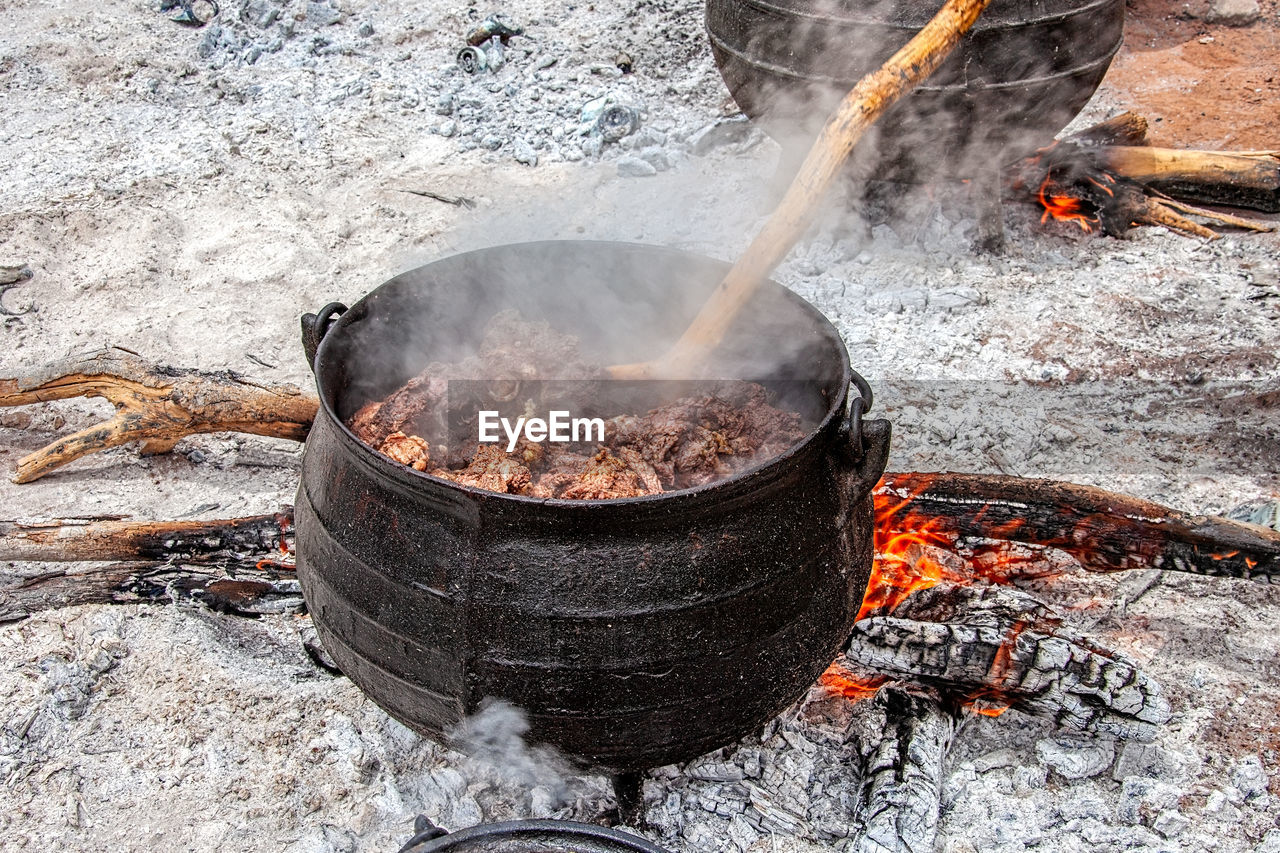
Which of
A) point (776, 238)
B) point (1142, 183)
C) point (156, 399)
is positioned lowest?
point (156, 399)

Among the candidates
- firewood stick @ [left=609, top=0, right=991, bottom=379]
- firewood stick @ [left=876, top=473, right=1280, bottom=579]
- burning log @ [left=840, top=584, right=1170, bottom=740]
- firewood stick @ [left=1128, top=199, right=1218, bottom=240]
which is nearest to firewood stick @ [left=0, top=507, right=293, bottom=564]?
firewood stick @ [left=609, top=0, right=991, bottom=379]

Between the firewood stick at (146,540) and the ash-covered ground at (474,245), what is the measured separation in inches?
7.8

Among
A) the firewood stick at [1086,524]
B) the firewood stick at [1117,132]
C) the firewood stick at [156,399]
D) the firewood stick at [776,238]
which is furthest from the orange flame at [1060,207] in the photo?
the firewood stick at [156,399]

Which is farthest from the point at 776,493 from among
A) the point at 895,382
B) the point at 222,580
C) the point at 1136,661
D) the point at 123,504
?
the point at 123,504

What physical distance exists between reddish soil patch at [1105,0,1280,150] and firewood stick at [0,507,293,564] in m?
6.06

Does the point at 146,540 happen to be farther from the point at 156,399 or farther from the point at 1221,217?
the point at 1221,217

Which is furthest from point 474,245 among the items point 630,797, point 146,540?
point 630,797

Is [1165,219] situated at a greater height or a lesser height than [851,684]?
greater

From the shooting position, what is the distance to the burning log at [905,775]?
8.07ft

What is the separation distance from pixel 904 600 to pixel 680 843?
3.27 feet

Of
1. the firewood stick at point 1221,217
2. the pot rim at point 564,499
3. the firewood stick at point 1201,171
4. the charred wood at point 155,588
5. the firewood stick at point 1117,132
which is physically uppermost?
the pot rim at point 564,499

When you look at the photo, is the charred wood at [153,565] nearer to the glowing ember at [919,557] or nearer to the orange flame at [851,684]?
the orange flame at [851,684]

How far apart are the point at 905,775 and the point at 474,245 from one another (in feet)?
12.0

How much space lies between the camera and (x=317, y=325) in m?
2.52
